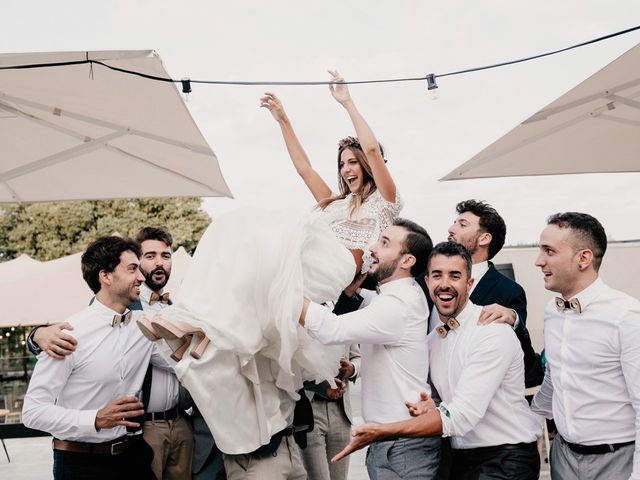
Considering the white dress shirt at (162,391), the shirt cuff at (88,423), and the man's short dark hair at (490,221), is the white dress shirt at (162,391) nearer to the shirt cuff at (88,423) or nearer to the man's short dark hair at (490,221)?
the shirt cuff at (88,423)

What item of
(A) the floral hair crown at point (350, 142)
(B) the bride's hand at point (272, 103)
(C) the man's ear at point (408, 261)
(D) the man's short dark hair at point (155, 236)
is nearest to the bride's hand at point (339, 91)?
(A) the floral hair crown at point (350, 142)

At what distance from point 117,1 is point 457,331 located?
6.67m

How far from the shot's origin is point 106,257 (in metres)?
3.43

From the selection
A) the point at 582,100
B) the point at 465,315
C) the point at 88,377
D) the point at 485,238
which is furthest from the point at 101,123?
the point at 582,100

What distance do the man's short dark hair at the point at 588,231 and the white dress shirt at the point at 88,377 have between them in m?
2.16

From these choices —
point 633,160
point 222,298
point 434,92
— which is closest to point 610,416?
point 222,298

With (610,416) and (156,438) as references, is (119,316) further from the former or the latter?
(610,416)

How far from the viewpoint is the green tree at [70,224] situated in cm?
2888

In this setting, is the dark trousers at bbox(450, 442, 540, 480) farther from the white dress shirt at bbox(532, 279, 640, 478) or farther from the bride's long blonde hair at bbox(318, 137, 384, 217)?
the bride's long blonde hair at bbox(318, 137, 384, 217)

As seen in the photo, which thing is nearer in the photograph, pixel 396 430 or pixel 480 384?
pixel 396 430

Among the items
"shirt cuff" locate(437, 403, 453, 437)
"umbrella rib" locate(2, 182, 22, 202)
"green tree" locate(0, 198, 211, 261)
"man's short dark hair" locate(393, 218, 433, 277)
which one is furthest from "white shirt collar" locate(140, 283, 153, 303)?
"green tree" locate(0, 198, 211, 261)

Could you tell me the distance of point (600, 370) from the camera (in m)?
2.77

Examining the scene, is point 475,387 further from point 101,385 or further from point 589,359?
point 101,385

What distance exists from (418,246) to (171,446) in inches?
68.5
